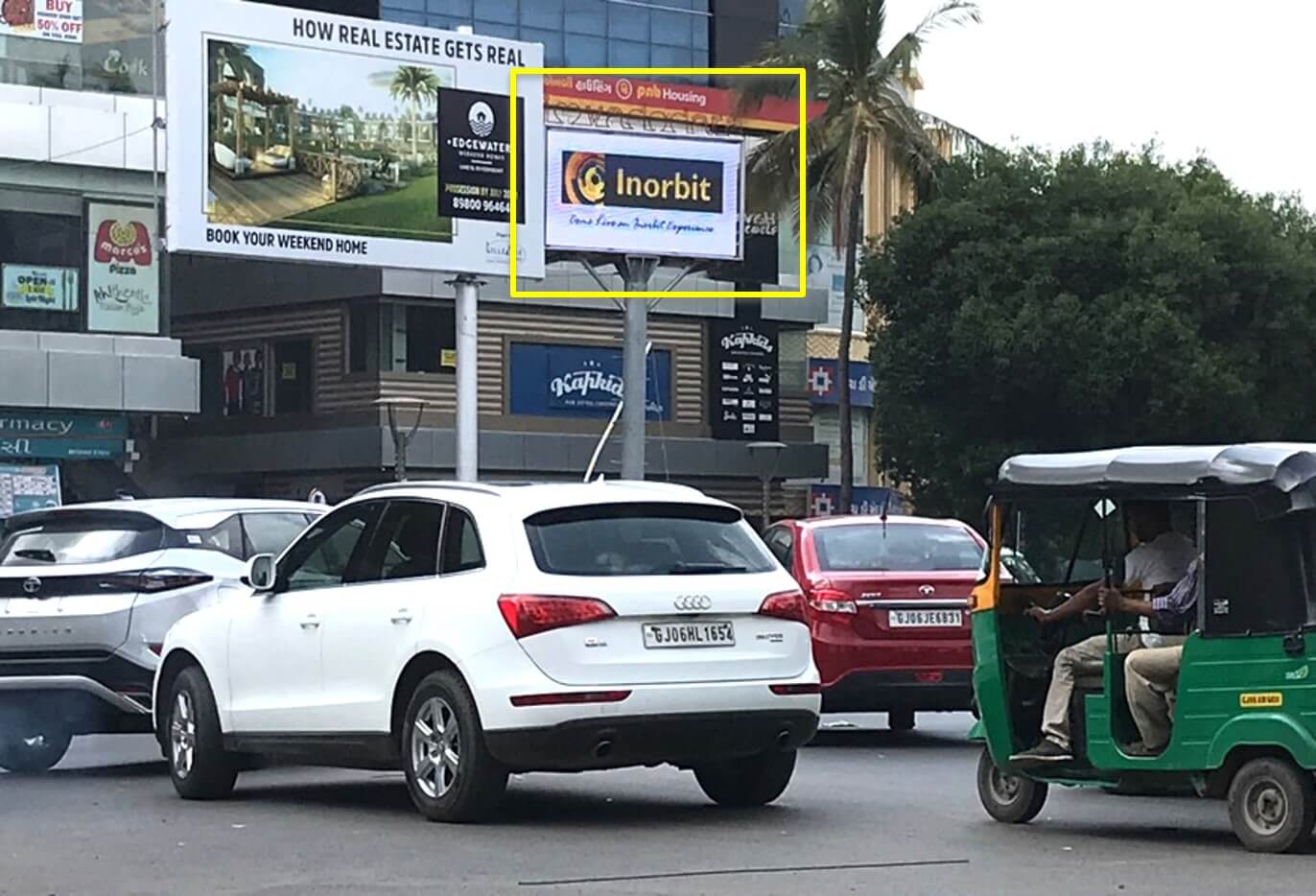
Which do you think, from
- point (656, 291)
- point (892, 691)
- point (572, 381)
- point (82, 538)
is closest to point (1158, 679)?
point (892, 691)

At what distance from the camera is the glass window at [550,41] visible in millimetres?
55156

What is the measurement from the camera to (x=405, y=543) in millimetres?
12039

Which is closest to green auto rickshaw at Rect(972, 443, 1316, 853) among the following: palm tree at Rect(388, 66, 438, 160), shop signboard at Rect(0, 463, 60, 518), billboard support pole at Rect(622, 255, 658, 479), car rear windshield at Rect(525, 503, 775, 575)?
car rear windshield at Rect(525, 503, 775, 575)

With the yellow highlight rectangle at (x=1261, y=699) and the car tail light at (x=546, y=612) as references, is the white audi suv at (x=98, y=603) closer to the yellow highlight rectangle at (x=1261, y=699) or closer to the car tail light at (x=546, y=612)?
the car tail light at (x=546, y=612)

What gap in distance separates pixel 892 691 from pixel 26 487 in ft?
85.7

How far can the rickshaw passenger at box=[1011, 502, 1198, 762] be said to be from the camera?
36.6ft

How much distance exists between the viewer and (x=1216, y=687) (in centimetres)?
1053

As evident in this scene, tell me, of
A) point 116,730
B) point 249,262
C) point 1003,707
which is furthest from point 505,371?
point 1003,707

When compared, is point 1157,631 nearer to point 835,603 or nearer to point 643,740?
point 643,740

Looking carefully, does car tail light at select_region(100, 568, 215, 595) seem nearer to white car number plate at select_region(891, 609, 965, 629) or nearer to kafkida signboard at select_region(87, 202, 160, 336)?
white car number plate at select_region(891, 609, 965, 629)

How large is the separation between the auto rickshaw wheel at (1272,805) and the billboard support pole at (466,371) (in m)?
A: 28.3

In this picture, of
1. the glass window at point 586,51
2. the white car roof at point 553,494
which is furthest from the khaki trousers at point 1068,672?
the glass window at point 586,51

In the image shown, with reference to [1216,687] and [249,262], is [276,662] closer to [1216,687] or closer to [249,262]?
[1216,687]

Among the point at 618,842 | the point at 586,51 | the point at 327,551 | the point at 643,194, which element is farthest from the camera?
the point at 586,51
